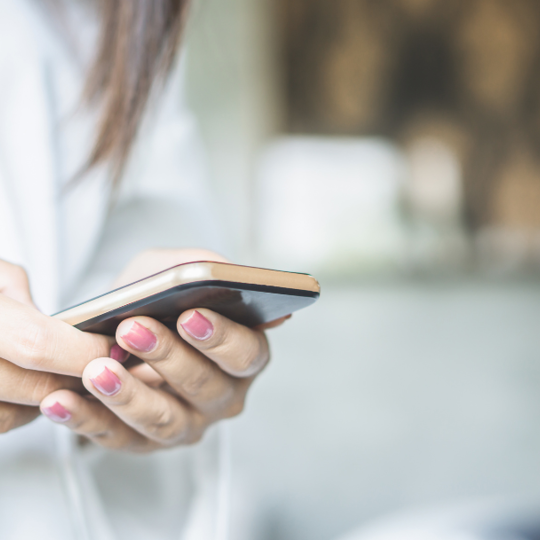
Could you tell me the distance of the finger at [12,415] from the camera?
0.96ft

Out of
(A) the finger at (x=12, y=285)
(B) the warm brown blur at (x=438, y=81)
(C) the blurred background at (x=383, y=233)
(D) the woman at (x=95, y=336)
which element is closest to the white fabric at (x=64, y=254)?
(D) the woman at (x=95, y=336)

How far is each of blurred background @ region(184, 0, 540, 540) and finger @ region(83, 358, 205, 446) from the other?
0.75 meters

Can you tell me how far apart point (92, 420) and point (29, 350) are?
0.09m

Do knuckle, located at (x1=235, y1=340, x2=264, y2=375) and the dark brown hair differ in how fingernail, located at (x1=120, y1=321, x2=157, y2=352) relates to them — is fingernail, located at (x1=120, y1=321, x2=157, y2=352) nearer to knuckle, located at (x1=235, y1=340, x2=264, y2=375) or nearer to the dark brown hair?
knuckle, located at (x1=235, y1=340, x2=264, y2=375)

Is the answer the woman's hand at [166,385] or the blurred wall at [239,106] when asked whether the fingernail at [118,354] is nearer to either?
the woman's hand at [166,385]

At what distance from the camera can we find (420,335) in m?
1.34

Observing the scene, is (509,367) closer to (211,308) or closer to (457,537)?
(457,537)

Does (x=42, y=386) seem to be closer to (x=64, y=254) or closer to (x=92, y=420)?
(x=92, y=420)

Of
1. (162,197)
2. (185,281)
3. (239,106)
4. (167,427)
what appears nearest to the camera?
(185,281)

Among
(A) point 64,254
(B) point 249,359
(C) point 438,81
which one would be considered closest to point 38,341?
(B) point 249,359

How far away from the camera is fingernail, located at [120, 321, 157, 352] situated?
25 centimetres

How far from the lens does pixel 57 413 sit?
28 centimetres

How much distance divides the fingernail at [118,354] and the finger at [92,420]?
0.04 m

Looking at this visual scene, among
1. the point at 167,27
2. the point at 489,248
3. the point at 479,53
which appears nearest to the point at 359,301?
the point at 489,248
